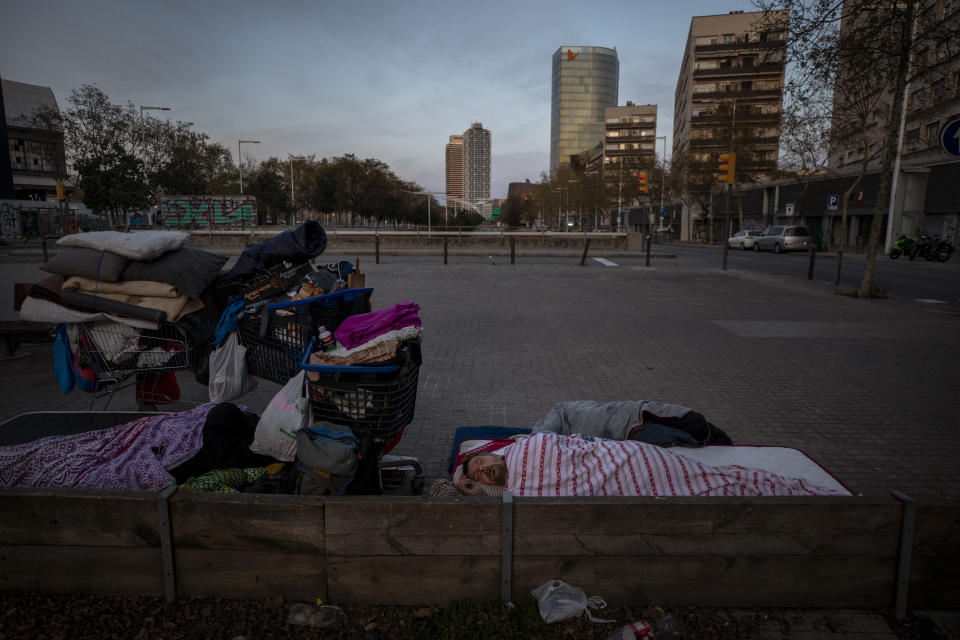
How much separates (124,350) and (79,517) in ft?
5.92

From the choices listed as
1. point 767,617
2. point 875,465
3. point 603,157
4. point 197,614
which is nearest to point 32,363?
point 197,614

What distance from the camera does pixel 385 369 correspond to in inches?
111

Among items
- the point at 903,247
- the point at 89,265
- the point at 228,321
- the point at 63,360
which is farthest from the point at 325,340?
the point at 903,247

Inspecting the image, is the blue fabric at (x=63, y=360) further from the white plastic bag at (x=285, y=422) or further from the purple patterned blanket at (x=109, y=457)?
the white plastic bag at (x=285, y=422)

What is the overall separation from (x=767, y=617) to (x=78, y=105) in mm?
43494

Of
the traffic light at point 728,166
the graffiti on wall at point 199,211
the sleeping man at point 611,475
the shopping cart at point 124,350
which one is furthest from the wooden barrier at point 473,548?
the graffiti on wall at point 199,211

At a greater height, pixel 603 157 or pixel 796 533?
pixel 603 157

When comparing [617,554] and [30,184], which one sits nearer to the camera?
[617,554]

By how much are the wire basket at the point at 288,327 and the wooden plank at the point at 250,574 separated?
4.38 feet

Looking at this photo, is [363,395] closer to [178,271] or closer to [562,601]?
[562,601]

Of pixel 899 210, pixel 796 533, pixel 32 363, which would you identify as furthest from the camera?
pixel 899 210

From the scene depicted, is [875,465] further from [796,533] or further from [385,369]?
[385,369]

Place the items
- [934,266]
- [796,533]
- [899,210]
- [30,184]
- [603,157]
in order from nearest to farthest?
[796,533] < [934,266] < [899,210] < [30,184] < [603,157]

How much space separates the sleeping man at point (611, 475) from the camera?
275cm
